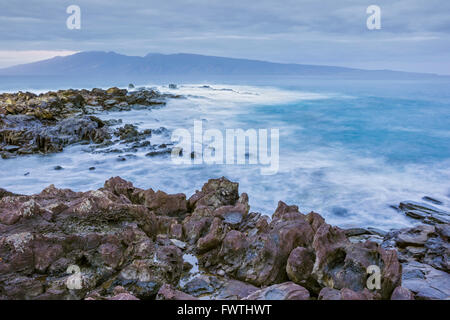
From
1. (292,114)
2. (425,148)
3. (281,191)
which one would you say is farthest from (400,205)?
(292,114)

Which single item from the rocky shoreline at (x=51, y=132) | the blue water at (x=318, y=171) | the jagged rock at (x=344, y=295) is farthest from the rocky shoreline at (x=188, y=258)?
the rocky shoreline at (x=51, y=132)

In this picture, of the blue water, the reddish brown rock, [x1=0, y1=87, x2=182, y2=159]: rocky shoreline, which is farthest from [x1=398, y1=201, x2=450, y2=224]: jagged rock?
[x1=0, y1=87, x2=182, y2=159]: rocky shoreline

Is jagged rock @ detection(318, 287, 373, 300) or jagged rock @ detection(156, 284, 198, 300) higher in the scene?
jagged rock @ detection(318, 287, 373, 300)

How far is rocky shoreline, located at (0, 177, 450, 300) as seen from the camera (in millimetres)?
3482

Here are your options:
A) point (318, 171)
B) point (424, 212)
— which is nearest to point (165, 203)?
point (424, 212)

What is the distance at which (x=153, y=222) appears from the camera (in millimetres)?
4984

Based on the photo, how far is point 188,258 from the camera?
4.55 m

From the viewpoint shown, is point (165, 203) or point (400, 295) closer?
point (400, 295)

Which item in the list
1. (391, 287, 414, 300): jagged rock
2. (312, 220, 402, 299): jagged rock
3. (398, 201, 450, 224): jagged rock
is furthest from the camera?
(398, 201, 450, 224): jagged rock

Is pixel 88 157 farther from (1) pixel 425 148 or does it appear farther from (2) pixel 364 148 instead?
(1) pixel 425 148

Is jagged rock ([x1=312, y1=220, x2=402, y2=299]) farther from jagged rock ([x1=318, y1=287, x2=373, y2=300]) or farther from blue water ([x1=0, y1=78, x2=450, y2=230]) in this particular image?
blue water ([x1=0, y1=78, x2=450, y2=230])

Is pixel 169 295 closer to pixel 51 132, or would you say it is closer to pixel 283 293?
pixel 283 293

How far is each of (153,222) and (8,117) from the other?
41.2 ft

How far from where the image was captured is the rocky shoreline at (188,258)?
11.4 feet
